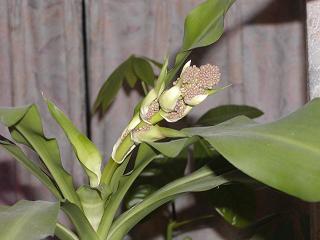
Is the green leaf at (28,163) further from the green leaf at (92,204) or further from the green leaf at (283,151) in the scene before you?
the green leaf at (283,151)

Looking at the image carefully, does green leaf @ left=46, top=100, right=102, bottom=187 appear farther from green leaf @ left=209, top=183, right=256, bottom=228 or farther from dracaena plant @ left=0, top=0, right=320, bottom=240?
green leaf @ left=209, top=183, right=256, bottom=228

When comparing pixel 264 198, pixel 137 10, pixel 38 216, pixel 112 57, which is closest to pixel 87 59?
pixel 112 57

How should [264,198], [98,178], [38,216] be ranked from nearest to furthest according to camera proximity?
[38,216] → [98,178] → [264,198]

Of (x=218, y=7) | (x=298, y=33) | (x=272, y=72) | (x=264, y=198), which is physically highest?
(x=218, y=7)

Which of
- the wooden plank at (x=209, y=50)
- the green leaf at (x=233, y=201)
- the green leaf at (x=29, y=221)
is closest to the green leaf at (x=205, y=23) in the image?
the green leaf at (x=29, y=221)

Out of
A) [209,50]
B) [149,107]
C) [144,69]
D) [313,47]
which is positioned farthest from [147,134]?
[209,50]

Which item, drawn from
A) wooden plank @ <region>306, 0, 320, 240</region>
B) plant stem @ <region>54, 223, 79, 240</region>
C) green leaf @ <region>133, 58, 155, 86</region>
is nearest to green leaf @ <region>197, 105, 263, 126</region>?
green leaf @ <region>133, 58, 155, 86</region>

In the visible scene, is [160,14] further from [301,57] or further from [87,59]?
[301,57]
